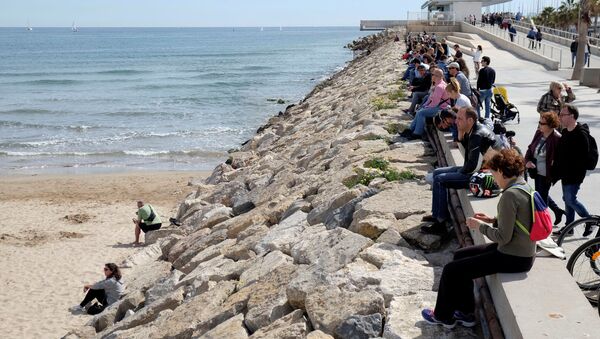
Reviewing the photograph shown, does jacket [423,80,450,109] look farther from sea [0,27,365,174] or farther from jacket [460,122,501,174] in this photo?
sea [0,27,365,174]

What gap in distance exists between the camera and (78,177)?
22438 mm

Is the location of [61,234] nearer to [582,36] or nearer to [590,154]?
[590,154]

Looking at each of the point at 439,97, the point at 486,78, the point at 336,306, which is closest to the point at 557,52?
the point at 486,78

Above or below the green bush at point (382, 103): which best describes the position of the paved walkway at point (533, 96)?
below

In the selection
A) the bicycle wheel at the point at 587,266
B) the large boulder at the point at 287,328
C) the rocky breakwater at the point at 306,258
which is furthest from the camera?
the rocky breakwater at the point at 306,258

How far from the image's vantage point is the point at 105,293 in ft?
34.8

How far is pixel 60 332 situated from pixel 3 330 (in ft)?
3.11

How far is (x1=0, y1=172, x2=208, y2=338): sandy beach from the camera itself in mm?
11070

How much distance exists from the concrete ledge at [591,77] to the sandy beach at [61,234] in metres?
12.1

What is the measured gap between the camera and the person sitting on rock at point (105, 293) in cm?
1051

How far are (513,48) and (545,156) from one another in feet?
102

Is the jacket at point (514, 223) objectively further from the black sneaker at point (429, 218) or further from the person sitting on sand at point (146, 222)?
the person sitting on sand at point (146, 222)

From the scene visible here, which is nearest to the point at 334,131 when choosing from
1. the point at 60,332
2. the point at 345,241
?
the point at 60,332

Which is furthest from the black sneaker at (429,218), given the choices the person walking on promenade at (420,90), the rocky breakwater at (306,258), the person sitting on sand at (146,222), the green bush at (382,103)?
the green bush at (382,103)
